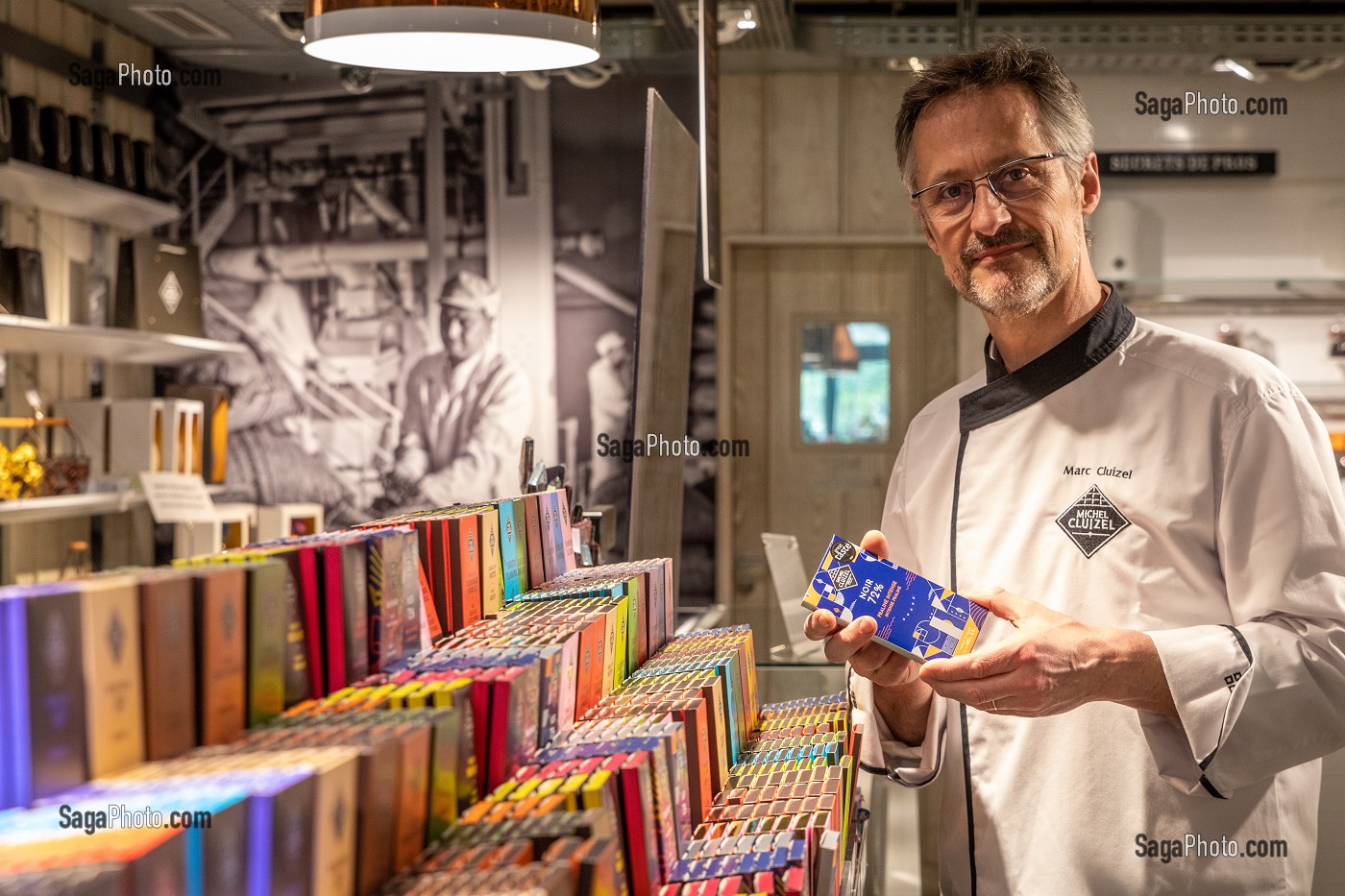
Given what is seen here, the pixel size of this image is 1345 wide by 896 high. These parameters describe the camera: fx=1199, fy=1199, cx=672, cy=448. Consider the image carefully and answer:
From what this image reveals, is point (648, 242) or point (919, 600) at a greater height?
point (648, 242)

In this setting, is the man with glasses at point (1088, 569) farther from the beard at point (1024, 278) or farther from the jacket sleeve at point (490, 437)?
the jacket sleeve at point (490, 437)

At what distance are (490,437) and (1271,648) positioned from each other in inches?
185

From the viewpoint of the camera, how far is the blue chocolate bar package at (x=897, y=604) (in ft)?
4.56

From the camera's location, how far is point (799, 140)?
19.4 ft

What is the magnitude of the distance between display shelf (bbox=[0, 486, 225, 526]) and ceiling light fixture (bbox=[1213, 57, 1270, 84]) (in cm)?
509

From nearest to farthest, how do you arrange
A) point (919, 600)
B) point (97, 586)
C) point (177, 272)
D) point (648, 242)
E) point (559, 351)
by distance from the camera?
point (97, 586) < point (919, 600) < point (648, 242) < point (177, 272) < point (559, 351)

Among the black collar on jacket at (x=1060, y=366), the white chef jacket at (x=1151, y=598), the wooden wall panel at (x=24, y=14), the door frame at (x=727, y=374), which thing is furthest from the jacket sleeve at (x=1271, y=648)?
the wooden wall panel at (x=24, y=14)

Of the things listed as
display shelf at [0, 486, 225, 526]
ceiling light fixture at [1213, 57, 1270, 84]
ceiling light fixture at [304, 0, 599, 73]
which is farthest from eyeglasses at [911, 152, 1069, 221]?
ceiling light fixture at [1213, 57, 1270, 84]

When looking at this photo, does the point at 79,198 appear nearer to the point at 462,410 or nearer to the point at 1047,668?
the point at 462,410

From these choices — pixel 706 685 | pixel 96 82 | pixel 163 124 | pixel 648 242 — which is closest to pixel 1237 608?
pixel 706 685

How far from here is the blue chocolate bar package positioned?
1.39 meters

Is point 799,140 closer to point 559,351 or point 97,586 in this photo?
point 559,351

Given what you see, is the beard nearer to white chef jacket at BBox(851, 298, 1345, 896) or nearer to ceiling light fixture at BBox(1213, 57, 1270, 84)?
white chef jacket at BBox(851, 298, 1345, 896)

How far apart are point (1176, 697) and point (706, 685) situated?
0.55 m
